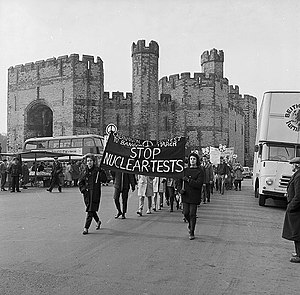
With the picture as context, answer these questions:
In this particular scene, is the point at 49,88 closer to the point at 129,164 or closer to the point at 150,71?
the point at 150,71

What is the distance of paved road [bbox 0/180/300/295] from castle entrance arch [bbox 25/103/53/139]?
38.1 meters

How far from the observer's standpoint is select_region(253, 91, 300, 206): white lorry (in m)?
14.9

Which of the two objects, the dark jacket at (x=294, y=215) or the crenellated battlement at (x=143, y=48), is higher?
the crenellated battlement at (x=143, y=48)

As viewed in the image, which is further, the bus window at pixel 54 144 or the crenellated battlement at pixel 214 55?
the crenellated battlement at pixel 214 55

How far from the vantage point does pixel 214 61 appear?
60.6 meters

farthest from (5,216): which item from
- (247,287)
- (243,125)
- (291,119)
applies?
(243,125)

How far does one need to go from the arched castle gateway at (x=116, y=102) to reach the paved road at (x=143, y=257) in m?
35.4

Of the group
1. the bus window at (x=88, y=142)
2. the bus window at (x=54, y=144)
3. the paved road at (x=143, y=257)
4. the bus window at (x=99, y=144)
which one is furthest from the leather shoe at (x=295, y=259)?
the bus window at (x=54, y=144)

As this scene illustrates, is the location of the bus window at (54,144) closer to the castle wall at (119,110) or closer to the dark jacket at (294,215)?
the castle wall at (119,110)

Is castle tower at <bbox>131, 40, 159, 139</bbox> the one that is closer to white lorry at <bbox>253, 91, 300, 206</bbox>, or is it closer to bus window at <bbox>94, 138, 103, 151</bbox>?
bus window at <bbox>94, 138, 103, 151</bbox>

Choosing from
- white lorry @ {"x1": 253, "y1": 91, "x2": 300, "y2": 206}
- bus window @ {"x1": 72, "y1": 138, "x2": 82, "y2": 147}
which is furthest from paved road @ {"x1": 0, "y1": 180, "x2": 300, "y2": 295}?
bus window @ {"x1": 72, "y1": 138, "x2": 82, "y2": 147}

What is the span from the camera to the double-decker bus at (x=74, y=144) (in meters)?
32.2

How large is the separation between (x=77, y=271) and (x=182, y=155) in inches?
196

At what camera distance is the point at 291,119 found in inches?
597
